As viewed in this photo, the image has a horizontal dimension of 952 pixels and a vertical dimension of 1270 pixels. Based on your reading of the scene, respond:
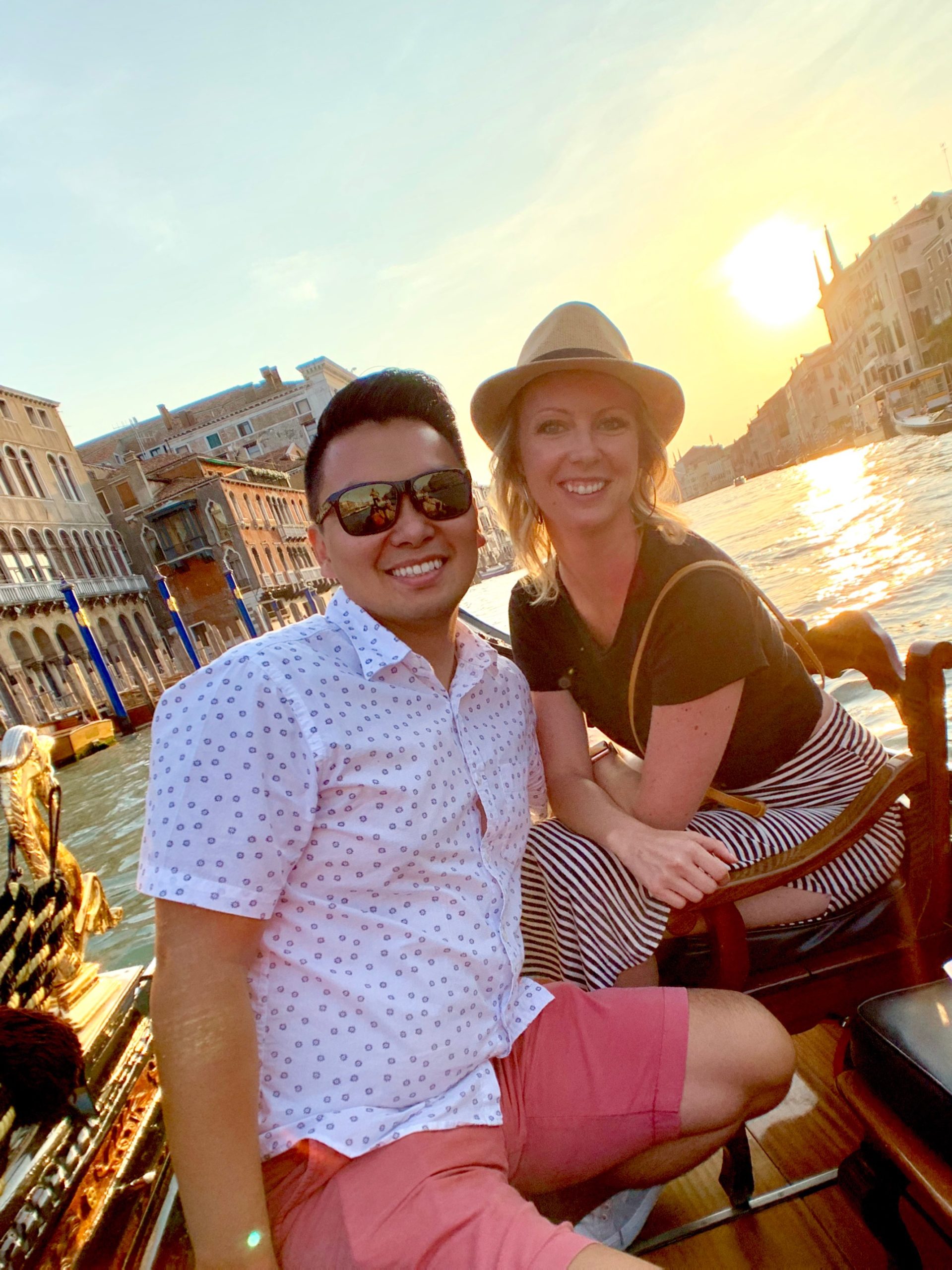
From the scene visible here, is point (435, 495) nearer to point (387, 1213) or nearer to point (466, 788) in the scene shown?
point (466, 788)

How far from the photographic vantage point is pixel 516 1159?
1.09 meters

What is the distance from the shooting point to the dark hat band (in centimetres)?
144

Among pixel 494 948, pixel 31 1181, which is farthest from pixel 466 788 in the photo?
pixel 31 1181

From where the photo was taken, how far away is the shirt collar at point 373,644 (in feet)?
3.66

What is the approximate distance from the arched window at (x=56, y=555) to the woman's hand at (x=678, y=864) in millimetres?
26434

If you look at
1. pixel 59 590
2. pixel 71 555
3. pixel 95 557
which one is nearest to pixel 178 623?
pixel 59 590

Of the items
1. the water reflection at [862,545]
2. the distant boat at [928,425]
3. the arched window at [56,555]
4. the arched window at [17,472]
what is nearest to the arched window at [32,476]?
the arched window at [17,472]

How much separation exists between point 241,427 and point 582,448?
144ft

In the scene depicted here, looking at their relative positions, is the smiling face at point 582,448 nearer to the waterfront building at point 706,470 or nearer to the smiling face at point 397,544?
the smiling face at point 397,544

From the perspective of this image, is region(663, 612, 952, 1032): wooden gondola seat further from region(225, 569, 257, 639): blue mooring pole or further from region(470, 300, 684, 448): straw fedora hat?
region(225, 569, 257, 639): blue mooring pole

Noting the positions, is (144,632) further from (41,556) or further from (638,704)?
(638,704)

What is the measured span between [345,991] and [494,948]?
23 cm

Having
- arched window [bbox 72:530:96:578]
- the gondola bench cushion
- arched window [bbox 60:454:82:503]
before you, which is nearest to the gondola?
the gondola bench cushion

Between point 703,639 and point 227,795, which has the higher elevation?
point 227,795
